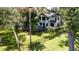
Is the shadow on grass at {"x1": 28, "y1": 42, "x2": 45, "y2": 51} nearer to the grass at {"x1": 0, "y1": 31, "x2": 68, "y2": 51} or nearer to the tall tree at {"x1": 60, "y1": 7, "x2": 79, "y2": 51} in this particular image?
the grass at {"x1": 0, "y1": 31, "x2": 68, "y2": 51}

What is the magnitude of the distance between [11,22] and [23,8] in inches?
7.5

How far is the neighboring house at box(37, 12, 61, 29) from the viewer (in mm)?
3174

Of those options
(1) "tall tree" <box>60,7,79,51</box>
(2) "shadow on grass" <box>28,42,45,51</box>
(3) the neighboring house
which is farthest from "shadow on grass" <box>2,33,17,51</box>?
(1) "tall tree" <box>60,7,79,51</box>

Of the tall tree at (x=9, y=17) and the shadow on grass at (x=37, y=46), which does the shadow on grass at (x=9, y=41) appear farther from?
the shadow on grass at (x=37, y=46)

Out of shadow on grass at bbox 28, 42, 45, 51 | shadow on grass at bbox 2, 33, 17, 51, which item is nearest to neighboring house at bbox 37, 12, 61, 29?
shadow on grass at bbox 28, 42, 45, 51

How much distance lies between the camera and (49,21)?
3.18 metres

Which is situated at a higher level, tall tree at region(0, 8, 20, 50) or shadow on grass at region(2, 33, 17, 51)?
tall tree at region(0, 8, 20, 50)

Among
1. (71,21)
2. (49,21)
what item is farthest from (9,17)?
(71,21)

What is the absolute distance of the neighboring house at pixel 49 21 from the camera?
317 cm

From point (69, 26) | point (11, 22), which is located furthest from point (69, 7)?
point (11, 22)
